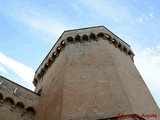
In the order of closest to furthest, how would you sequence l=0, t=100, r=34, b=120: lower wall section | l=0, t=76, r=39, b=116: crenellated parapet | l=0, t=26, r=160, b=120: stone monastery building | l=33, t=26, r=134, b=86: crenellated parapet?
1. l=0, t=26, r=160, b=120: stone monastery building
2. l=0, t=100, r=34, b=120: lower wall section
3. l=0, t=76, r=39, b=116: crenellated parapet
4. l=33, t=26, r=134, b=86: crenellated parapet

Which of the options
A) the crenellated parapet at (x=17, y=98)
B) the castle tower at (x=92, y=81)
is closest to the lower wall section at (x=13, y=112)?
the crenellated parapet at (x=17, y=98)

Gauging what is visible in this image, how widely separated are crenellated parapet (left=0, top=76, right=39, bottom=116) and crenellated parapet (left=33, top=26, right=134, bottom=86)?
226cm

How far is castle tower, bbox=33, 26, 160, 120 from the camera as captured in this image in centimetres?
739

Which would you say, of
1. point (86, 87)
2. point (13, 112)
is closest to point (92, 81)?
point (86, 87)

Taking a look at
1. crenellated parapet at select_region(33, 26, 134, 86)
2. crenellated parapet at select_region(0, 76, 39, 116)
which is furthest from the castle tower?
crenellated parapet at select_region(0, 76, 39, 116)

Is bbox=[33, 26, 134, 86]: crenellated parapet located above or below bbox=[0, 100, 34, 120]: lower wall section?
above

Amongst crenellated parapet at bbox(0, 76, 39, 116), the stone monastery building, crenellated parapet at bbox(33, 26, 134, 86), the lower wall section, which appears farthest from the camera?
crenellated parapet at bbox(33, 26, 134, 86)

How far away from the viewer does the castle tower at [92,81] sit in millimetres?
7387

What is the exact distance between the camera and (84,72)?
9148 millimetres

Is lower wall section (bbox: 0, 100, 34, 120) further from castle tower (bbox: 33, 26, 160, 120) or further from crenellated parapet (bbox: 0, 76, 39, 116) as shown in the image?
castle tower (bbox: 33, 26, 160, 120)

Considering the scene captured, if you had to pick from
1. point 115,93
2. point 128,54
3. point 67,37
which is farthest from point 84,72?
point 128,54

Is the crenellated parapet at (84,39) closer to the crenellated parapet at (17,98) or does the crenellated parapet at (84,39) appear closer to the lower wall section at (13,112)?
the crenellated parapet at (17,98)

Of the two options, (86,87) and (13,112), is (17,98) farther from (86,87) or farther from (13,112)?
(86,87)

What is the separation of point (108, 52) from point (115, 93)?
2.84 m
